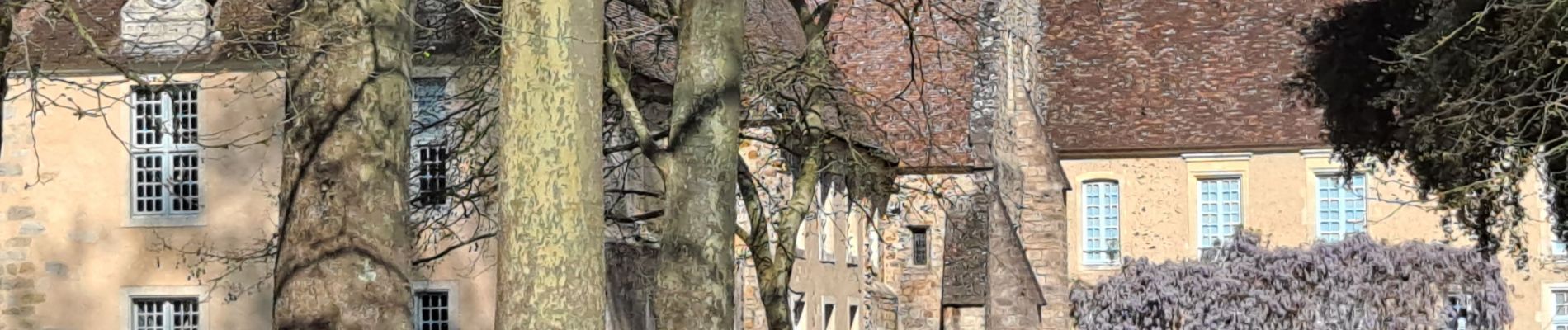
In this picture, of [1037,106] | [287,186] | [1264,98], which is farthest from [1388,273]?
[287,186]

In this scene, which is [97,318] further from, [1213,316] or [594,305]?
[1213,316]

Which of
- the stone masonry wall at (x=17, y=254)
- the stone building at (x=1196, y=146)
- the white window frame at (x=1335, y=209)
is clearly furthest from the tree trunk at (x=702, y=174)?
the white window frame at (x=1335, y=209)

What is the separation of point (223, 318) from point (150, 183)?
5.52 ft

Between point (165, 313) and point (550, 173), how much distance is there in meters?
15.7

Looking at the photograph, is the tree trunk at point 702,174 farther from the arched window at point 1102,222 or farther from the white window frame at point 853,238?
the arched window at point 1102,222

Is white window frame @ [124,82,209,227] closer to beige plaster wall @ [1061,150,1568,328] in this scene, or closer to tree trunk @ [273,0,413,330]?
tree trunk @ [273,0,413,330]

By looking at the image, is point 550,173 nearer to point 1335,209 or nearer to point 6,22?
point 6,22

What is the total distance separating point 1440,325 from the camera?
39.7m

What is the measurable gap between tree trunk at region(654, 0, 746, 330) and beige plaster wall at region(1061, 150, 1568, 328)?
1103 inches

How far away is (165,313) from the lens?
25219mm

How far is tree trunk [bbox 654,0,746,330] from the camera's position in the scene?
1494 centimetres

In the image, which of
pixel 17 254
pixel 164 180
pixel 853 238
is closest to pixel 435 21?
pixel 164 180

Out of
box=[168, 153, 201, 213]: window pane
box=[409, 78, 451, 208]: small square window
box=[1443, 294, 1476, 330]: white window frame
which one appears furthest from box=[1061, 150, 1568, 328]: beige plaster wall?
box=[168, 153, 201, 213]: window pane

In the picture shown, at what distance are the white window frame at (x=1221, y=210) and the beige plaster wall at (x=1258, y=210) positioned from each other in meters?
0.09
